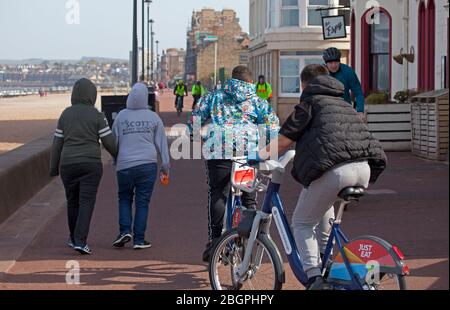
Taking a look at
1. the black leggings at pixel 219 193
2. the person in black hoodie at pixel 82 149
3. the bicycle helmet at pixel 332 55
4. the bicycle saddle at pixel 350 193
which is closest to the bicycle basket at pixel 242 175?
the black leggings at pixel 219 193

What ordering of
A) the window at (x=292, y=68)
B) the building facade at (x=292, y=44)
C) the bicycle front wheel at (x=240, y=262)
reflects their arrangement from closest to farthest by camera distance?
the bicycle front wheel at (x=240, y=262) < the building facade at (x=292, y=44) < the window at (x=292, y=68)

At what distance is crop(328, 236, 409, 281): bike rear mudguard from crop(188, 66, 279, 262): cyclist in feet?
7.71

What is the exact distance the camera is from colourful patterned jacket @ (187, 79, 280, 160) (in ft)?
27.5

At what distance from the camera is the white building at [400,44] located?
68.0 feet

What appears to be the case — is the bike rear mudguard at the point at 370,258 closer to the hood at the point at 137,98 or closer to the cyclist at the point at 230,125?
the cyclist at the point at 230,125

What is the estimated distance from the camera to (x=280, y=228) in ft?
22.0

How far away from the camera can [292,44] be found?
35.8 m

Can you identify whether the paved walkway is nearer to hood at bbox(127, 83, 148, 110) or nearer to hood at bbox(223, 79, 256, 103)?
hood at bbox(127, 83, 148, 110)

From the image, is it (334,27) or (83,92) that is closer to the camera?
(83,92)

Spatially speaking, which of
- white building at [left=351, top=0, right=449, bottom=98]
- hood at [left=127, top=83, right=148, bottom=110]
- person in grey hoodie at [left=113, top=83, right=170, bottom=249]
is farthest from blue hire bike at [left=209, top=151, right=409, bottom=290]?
white building at [left=351, top=0, right=449, bottom=98]

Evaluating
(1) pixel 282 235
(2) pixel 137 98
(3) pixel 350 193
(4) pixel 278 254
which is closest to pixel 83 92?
(2) pixel 137 98

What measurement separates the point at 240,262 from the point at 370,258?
136 centimetres

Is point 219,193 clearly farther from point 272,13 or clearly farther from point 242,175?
point 272,13
